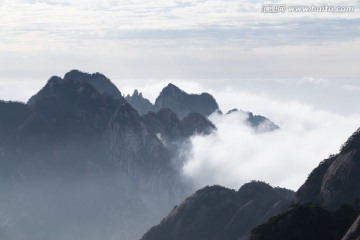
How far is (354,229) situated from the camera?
186m
